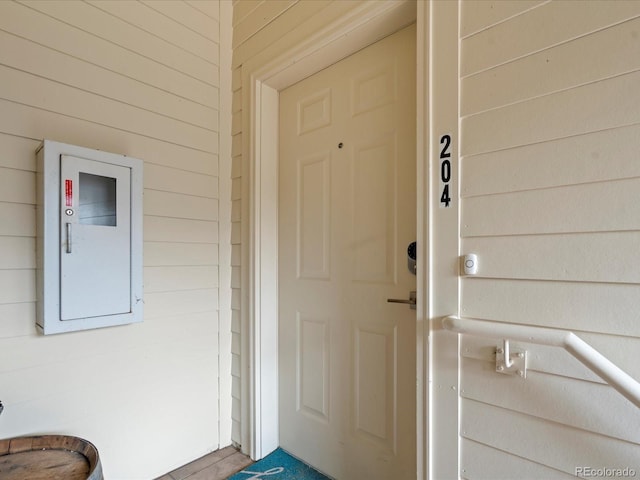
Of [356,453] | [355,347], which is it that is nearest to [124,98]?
[355,347]

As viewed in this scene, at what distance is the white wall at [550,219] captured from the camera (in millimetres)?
839

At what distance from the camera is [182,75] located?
1.82 m

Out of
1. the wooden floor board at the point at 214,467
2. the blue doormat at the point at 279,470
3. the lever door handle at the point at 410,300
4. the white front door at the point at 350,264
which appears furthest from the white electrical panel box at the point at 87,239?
the lever door handle at the point at 410,300

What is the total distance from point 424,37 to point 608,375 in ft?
3.84

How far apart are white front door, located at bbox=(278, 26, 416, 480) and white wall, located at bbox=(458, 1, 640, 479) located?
0.35m

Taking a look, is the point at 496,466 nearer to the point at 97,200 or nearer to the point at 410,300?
the point at 410,300

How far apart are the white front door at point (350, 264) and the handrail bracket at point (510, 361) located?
42cm

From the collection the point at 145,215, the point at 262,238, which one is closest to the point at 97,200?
the point at 145,215

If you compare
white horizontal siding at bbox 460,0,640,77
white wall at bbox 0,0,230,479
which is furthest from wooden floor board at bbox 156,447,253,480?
white horizontal siding at bbox 460,0,640,77

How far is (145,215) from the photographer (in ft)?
5.45

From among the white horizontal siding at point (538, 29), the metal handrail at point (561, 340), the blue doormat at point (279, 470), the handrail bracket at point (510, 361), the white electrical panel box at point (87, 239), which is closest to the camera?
the metal handrail at point (561, 340)

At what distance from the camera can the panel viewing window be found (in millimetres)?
1392

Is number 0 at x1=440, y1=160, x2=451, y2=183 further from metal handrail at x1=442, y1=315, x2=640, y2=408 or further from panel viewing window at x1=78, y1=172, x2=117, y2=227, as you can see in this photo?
panel viewing window at x1=78, y1=172, x2=117, y2=227

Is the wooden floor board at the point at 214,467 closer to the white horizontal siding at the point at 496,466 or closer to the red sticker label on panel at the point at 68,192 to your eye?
the white horizontal siding at the point at 496,466
